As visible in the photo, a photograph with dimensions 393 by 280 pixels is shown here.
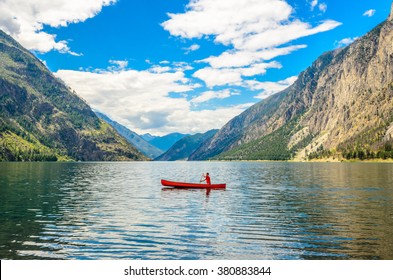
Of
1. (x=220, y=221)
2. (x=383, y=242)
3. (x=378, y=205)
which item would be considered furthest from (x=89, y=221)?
(x=378, y=205)

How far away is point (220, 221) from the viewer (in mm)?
41531

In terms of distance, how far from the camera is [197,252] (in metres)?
27.8

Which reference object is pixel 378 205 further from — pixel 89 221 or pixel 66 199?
pixel 66 199

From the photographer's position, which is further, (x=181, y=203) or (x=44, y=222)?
(x=181, y=203)

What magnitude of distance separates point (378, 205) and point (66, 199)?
47.9m

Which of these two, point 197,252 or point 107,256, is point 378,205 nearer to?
point 197,252

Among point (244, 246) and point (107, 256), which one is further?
point (244, 246)
